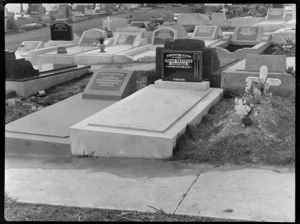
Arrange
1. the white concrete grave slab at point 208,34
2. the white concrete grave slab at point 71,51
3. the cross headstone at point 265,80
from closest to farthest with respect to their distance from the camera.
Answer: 1. the cross headstone at point 265,80
2. the white concrete grave slab at point 71,51
3. the white concrete grave slab at point 208,34

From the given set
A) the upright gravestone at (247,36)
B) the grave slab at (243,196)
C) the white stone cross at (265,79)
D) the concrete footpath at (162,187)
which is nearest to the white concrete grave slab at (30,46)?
the upright gravestone at (247,36)

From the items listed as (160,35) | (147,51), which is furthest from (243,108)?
(160,35)

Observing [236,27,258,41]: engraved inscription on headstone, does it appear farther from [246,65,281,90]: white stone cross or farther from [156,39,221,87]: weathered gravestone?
[246,65,281,90]: white stone cross

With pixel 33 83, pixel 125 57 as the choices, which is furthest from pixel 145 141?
pixel 125 57

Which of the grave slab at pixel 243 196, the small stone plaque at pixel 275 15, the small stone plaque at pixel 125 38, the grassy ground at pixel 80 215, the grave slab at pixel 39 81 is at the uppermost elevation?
the small stone plaque at pixel 275 15

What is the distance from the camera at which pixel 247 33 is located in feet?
47.4

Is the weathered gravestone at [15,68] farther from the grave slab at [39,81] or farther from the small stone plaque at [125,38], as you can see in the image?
the small stone plaque at [125,38]

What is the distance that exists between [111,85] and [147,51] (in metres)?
6.54

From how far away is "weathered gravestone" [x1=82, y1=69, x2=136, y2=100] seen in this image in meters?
7.44

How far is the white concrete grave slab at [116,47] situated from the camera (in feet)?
40.9

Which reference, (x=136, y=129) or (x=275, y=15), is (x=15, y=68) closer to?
(x=136, y=129)

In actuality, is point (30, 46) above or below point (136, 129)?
above

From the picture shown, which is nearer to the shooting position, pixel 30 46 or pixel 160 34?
pixel 160 34

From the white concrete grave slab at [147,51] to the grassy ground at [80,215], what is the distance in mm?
8900
